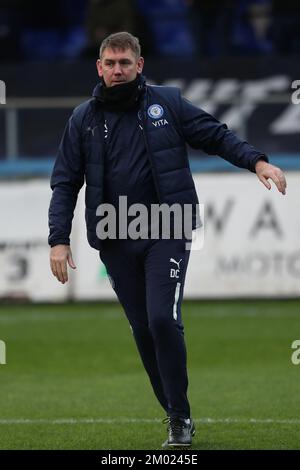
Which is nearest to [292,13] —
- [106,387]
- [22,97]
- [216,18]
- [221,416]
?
[216,18]

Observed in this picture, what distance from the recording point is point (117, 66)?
799 cm

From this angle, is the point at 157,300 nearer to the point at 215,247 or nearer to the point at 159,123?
the point at 159,123

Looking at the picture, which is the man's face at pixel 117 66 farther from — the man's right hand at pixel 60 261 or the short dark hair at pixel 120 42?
the man's right hand at pixel 60 261

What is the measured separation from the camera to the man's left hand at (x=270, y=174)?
7.61 metres

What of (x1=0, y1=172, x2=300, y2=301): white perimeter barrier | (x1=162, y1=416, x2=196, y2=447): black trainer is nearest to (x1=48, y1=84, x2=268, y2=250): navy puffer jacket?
(x1=162, y1=416, x2=196, y2=447): black trainer

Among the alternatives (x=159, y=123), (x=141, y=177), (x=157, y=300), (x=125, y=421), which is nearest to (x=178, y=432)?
(x=157, y=300)

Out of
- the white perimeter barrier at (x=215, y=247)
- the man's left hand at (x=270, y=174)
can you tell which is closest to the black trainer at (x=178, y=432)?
the man's left hand at (x=270, y=174)

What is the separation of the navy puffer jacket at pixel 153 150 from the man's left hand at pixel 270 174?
179 mm

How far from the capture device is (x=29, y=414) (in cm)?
966

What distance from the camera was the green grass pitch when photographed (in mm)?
8609

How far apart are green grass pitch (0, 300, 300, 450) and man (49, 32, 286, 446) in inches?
29.0

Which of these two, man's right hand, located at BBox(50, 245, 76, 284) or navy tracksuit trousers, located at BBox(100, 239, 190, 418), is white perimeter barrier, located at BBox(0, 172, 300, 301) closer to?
navy tracksuit trousers, located at BBox(100, 239, 190, 418)

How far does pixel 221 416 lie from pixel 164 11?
12.3m

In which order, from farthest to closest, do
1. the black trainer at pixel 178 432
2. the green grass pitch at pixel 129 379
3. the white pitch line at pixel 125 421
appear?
the white pitch line at pixel 125 421 < the green grass pitch at pixel 129 379 < the black trainer at pixel 178 432
